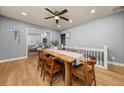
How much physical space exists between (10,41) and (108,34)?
5.19m

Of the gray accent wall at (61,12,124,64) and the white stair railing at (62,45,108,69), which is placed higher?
the gray accent wall at (61,12,124,64)

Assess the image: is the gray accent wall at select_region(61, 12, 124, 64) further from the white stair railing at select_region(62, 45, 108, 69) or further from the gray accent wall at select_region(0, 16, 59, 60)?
the gray accent wall at select_region(0, 16, 59, 60)

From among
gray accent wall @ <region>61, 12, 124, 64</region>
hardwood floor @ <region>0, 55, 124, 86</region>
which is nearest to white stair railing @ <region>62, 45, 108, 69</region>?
hardwood floor @ <region>0, 55, 124, 86</region>

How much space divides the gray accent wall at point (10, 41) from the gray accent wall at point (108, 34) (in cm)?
399

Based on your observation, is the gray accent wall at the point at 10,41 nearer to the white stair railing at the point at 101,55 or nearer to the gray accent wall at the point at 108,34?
the white stair railing at the point at 101,55

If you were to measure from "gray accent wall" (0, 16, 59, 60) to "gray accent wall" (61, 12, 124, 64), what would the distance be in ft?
13.1

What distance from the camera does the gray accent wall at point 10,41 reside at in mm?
3914

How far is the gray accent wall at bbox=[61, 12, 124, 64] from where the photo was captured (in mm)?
3367

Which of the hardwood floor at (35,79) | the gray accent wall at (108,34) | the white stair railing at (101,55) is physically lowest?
the hardwood floor at (35,79)

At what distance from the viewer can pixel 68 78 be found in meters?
1.68

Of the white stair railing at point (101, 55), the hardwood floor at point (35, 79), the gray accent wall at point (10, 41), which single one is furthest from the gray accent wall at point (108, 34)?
the gray accent wall at point (10, 41)
